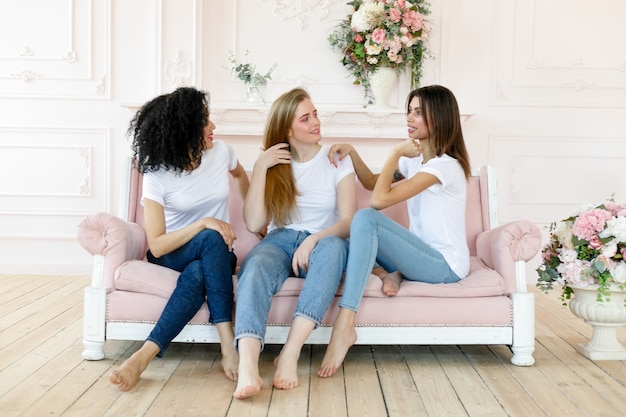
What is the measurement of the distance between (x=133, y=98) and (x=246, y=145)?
2.61ft

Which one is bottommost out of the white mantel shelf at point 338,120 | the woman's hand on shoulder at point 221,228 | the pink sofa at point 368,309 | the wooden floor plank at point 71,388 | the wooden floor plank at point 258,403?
the wooden floor plank at point 71,388

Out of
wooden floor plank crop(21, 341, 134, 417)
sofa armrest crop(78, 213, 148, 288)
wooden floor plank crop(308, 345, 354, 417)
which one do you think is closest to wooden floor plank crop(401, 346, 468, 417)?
wooden floor plank crop(308, 345, 354, 417)

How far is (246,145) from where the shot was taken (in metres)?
4.91

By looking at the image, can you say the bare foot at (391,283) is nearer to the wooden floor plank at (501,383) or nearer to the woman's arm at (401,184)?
the woman's arm at (401,184)

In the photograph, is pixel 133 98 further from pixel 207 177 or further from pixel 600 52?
pixel 600 52

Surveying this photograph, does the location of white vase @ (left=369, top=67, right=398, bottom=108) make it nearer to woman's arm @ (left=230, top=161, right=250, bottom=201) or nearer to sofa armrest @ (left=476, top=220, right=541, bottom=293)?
woman's arm @ (left=230, top=161, right=250, bottom=201)

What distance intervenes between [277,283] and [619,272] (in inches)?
51.6

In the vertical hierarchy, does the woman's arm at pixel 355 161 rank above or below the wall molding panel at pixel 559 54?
below

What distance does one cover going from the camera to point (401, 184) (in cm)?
286

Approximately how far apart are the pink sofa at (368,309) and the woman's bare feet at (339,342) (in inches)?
4.2

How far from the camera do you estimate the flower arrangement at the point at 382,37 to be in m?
4.58

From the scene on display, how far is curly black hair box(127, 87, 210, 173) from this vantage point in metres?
2.85

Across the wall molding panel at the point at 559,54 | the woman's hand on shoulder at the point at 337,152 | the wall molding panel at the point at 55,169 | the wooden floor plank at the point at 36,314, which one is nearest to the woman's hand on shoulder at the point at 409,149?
the woman's hand on shoulder at the point at 337,152

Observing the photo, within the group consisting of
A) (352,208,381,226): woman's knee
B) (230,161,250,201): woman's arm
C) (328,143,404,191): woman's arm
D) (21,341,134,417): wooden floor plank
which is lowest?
(21,341,134,417): wooden floor plank
